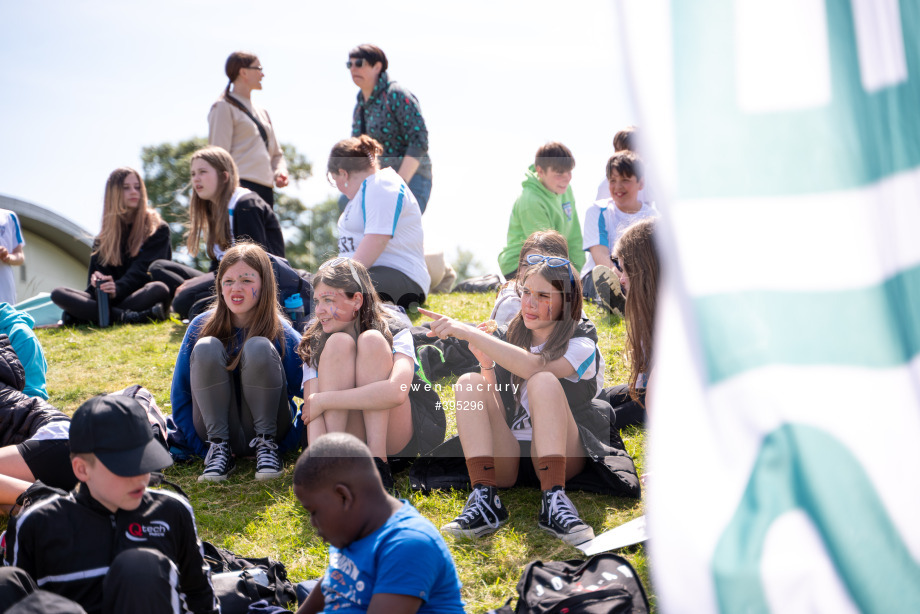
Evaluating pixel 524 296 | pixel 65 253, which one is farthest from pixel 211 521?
pixel 65 253

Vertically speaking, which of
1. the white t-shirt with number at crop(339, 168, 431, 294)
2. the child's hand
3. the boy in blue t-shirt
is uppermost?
the white t-shirt with number at crop(339, 168, 431, 294)

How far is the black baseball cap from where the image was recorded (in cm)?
233

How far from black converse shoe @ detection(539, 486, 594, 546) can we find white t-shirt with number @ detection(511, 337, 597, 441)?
15.6 inches

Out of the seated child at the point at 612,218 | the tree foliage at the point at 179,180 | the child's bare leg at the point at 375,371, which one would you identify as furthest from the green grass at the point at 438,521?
the tree foliage at the point at 179,180

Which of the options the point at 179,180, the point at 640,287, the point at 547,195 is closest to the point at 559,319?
the point at 640,287

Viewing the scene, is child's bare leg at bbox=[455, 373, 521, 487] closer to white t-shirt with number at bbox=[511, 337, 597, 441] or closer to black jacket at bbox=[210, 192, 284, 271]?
white t-shirt with number at bbox=[511, 337, 597, 441]

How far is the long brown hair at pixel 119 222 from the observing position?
739cm

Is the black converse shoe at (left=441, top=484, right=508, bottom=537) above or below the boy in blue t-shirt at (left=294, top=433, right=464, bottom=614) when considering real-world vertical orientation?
below

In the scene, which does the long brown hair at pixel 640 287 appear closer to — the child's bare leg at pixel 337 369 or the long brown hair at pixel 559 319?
the long brown hair at pixel 559 319

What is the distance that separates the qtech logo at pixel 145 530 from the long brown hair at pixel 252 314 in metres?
2.05

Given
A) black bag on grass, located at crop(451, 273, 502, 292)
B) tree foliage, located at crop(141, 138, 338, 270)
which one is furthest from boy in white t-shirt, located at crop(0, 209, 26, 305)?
tree foliage, located at crop(141, 138, 338, 270)

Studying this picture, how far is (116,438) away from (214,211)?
411 cm

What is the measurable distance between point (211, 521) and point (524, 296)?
1815 mm

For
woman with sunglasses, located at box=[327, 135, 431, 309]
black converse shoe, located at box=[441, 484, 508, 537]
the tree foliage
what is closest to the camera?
black converse shoe, located at box=[441, 484, 508, 537]
